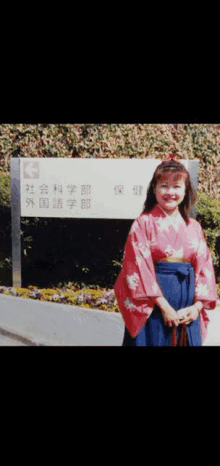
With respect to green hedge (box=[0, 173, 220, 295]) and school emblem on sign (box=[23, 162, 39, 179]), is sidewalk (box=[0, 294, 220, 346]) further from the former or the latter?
school emblem on sign (box=[23, 162, 39, 179])

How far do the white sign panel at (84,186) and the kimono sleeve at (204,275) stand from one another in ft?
1.46

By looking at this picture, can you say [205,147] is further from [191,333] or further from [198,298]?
[191,333]

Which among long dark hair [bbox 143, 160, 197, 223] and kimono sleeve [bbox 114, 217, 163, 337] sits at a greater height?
long dark hair [bbox 143, 160, 197, 223]

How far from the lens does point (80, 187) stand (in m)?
2.72

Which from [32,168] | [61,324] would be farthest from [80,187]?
[61,324]

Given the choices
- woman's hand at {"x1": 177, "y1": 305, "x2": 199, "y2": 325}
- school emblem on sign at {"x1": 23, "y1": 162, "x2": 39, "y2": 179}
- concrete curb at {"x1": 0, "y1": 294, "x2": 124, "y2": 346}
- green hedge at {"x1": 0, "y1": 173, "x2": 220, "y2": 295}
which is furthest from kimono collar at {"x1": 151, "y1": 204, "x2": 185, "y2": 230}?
school emblem on sign at {"x1": 23, "y1": 162, "x2": 39, "y2": 179}

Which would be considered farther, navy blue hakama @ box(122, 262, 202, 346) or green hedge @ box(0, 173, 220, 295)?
green hedge @ box(0, 173, 220, 295)

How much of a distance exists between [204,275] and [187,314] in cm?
26

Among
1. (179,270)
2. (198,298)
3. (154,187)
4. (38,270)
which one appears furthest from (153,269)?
(38,270)

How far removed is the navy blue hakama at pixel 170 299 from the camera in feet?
8.68

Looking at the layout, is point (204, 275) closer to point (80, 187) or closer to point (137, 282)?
point (137, 282)

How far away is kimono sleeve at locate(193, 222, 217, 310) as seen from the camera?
2.68 m

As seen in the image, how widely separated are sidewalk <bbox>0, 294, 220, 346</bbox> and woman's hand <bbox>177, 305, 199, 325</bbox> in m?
0.13

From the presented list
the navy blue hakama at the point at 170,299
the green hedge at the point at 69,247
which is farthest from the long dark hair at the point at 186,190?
the navy blue hakama at the point at 170,299
